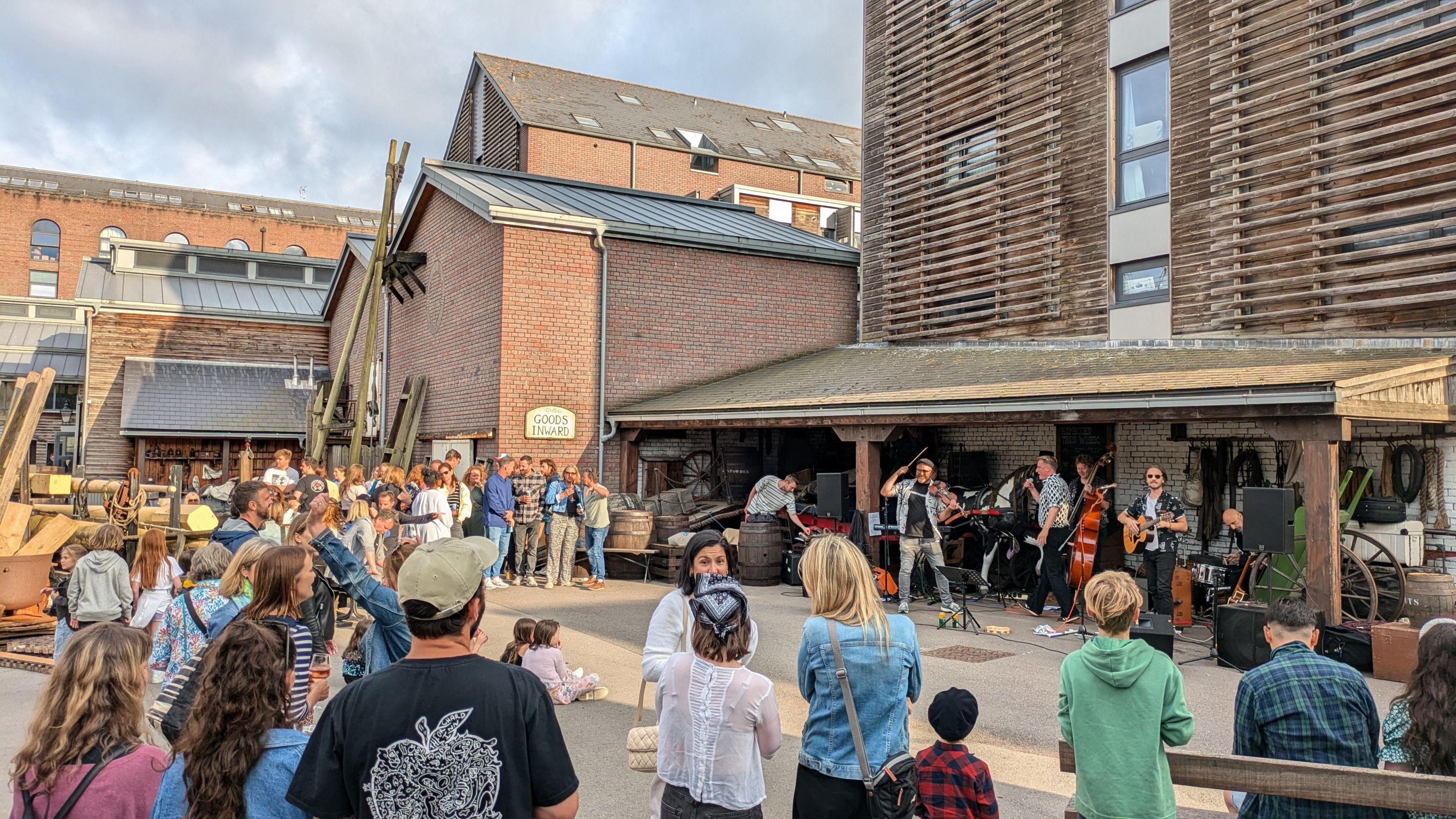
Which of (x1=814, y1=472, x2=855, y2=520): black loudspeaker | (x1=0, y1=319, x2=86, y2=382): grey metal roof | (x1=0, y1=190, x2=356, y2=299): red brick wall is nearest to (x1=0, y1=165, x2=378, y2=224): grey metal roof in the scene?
(x1=0, y1=190, x2=356, y2=299): red brick wall

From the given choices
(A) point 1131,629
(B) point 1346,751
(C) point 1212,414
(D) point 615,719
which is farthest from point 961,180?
(B) point 1346,751

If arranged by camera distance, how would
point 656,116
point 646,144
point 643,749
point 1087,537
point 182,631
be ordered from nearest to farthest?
point 643,749, point 182,631, point 1087,537, point 646,144, point 656,116

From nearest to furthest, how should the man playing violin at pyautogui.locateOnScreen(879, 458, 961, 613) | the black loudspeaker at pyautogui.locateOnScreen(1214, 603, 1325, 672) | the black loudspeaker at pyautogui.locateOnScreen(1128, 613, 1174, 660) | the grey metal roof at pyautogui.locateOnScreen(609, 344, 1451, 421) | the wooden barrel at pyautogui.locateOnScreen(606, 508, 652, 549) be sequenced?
the black loudspeaker at pyautogui.locateOnScreen(1128, 613, 1174, 660), the black loudspeaker at pyautogui.locateOnScreen(1214, 603, 1325, 672), the grey metal roof at pyautogui.locateOnScreen(609, 344, 1451, 421), the man playing violin at pyautogui.locateOnScreen(879, 458, 961, 613), the wooden barrel at pyautogui.locateOnScreen(606, 508, 652, 549)

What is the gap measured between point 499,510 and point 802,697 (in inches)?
293

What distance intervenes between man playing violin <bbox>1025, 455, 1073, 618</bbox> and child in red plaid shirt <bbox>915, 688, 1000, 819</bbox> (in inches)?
295

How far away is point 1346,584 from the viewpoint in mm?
9859

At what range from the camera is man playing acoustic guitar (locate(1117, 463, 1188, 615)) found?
1009 centimetres

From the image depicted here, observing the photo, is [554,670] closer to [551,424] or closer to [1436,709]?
[1436,709]

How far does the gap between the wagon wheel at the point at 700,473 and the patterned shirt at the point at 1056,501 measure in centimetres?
756

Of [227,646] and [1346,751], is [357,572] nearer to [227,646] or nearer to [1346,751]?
[227,646]

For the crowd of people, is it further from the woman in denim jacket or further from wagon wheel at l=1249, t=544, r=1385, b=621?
wagon wheel at l=1249, t=544, r=1385, b=621

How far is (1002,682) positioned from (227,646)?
21.8 ft

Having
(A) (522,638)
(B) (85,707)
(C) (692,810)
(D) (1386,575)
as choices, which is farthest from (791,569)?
(B) (85,707)

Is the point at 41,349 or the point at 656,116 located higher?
the point at 656,116
